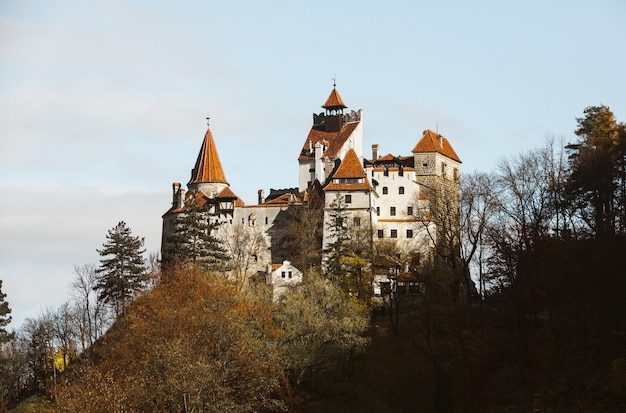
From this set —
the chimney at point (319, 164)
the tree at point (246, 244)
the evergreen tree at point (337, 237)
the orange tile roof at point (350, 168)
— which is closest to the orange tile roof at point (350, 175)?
the orange tile roof at point (350, 168)

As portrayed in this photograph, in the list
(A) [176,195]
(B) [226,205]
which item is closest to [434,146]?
(B) [226,205]

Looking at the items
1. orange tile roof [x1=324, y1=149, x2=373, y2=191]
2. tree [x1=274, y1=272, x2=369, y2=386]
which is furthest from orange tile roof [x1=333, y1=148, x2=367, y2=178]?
tree [x1=274, y1=272, x2=369, y2=386]

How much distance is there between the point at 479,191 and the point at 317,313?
16.7 meters

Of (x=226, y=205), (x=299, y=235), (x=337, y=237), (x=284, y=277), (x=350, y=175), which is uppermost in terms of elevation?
(x=350, y=175)

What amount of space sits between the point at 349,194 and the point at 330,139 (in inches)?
411

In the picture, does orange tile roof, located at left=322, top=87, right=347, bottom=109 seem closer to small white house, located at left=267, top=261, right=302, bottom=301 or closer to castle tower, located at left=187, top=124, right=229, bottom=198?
castle tower, located at left=187, top=124, right=229, bottom=198

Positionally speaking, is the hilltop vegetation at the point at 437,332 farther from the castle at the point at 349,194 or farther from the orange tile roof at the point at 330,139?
the orange tile roof at the point at 330,139

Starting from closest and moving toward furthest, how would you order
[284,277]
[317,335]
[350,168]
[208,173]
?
[317,335] < [284,277] < [350,168] < [208,173]

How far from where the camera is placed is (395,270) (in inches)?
3009

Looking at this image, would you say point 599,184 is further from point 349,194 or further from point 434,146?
point 434,146

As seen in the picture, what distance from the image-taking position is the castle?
3329 inches

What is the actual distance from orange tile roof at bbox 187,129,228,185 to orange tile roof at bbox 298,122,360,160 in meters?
7.96

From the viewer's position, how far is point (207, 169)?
3750 inches

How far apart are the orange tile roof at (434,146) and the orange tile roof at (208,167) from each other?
60.4ft
